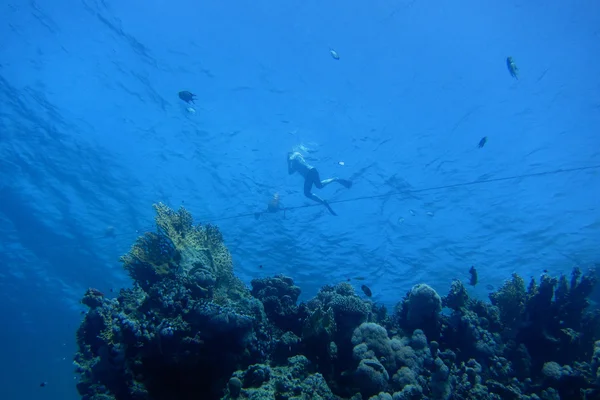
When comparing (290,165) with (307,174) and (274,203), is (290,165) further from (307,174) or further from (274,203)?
(274,203)

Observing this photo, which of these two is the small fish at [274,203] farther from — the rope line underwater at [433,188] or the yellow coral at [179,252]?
the yellow coral at [179,252]

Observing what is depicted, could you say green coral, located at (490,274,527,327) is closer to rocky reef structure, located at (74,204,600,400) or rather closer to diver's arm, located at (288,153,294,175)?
rocky reef structure, located at (74,204,600,400)

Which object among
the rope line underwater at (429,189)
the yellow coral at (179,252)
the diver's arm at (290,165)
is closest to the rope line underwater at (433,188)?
the rope line underwater at (429,189)

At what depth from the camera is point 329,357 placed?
19.7ft

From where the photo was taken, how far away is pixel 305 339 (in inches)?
242

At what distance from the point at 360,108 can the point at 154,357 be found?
16118 mm

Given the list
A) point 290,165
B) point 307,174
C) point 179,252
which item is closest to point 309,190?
point 307,174

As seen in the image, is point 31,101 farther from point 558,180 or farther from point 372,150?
point 558,180

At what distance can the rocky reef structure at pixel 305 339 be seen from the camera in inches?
189

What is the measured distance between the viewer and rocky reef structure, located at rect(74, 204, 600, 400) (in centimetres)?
480

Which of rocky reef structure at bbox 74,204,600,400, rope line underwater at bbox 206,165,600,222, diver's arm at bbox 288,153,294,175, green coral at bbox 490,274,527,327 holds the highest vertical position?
diver's arm at bbox 288,153,294,175

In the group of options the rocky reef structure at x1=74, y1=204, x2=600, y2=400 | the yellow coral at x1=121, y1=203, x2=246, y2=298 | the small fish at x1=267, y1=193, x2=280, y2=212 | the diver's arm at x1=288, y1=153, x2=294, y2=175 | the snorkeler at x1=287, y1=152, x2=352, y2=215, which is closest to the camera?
the rocky reef structure at x1=74, y1=204, x2=600, y2=400

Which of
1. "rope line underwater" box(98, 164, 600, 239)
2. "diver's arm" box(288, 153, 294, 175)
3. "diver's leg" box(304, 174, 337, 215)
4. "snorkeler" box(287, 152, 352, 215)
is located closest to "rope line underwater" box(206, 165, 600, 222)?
"rope line underwater" box(98, 164, 600, 239)

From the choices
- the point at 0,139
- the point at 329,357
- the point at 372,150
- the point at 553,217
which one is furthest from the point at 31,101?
the point at 553,217
